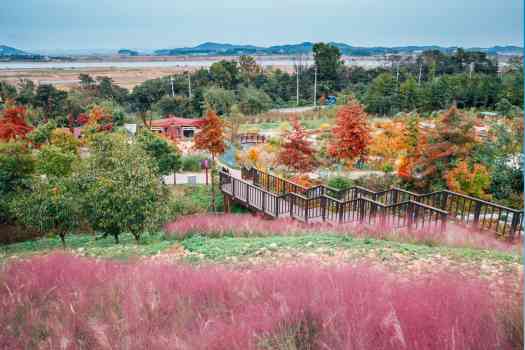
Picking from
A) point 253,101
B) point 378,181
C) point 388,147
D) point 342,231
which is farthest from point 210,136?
point 253,101

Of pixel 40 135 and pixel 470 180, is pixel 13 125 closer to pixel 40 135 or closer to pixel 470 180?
pixel 40 135

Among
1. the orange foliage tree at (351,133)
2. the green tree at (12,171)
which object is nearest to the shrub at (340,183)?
the orange foliage tree at (351,133)

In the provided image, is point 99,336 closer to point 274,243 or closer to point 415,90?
point 274,243

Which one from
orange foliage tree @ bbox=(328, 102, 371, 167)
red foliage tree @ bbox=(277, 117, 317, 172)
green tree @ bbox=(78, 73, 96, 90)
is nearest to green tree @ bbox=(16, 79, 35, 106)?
green tree @ bbox=(78, 73, 96, 90)

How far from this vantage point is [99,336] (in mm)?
3117

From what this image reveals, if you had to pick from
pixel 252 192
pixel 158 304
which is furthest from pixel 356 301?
pixel 252 192

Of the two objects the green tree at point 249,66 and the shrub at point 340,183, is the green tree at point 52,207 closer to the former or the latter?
the shrub at point 340,183

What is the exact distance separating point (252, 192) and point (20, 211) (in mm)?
7101

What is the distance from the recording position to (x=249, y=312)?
362cm

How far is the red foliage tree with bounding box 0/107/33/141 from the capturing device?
23.8m

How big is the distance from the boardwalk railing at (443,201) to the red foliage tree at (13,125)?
1529cm

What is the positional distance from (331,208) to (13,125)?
20.8m

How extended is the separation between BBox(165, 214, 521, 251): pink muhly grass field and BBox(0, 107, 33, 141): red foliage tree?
58.9ft

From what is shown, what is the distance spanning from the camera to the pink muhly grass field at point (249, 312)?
303 centimetres
